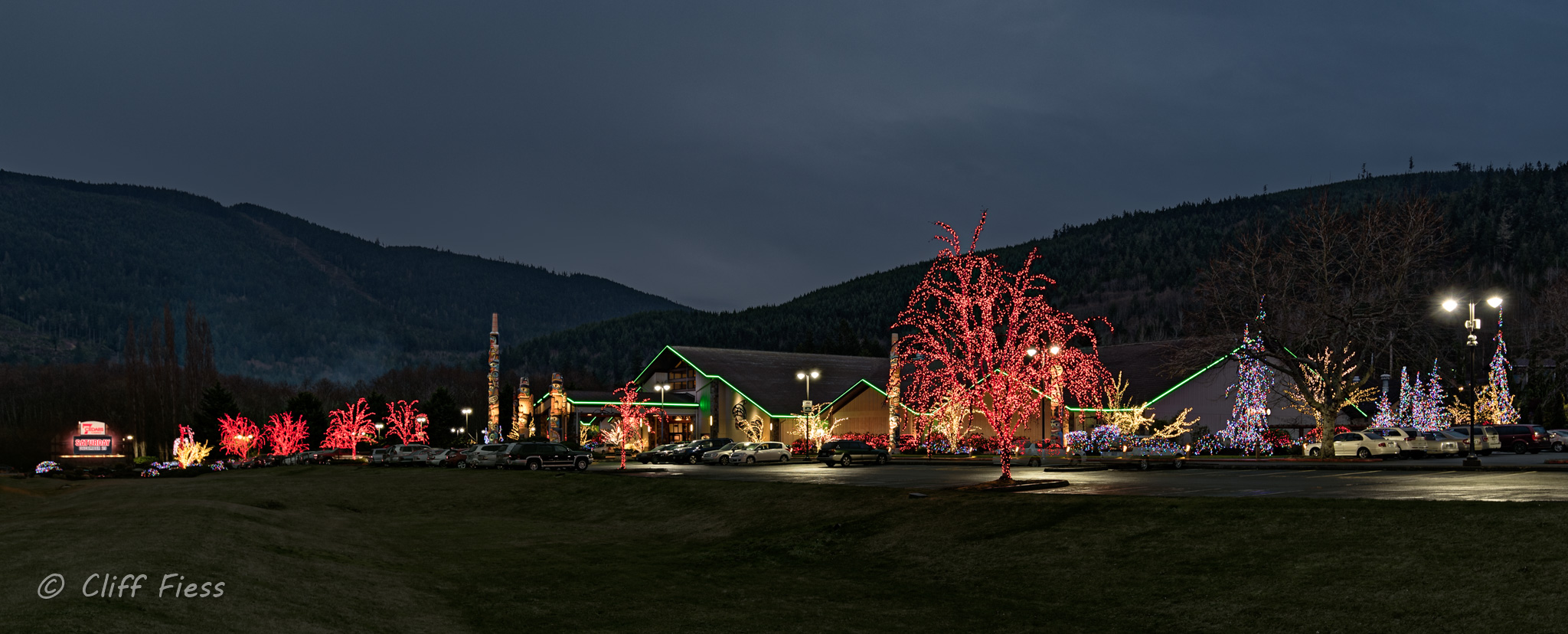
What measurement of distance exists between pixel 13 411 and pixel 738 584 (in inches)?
7734

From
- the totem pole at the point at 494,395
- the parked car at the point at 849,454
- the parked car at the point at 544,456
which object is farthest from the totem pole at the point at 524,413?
the parked car at the point at 849,454

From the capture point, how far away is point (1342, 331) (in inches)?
2039

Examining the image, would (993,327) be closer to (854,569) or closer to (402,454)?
(854,569)

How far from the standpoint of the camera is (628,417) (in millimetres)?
77312

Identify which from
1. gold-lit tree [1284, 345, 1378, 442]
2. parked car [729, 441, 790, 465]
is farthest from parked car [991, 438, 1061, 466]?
parked car [729, 441, 790, 465]

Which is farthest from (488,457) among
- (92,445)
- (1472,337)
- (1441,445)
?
(92,445)

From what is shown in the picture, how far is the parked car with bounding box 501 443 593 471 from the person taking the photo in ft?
185

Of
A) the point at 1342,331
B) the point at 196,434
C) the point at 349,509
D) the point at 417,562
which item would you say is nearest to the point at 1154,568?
the point at 417,562

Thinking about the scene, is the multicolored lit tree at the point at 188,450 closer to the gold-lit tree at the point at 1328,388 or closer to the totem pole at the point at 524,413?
the totem pole at the point at 524,413

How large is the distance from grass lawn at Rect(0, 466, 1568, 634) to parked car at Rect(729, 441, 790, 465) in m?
31.9

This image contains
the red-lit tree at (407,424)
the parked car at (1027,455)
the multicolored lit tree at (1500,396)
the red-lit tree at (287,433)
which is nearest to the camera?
the parked car at (1027,455)

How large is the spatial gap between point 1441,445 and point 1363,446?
4.06 m

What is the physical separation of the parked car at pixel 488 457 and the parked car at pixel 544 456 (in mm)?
1066

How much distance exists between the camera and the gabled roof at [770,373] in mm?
92562
